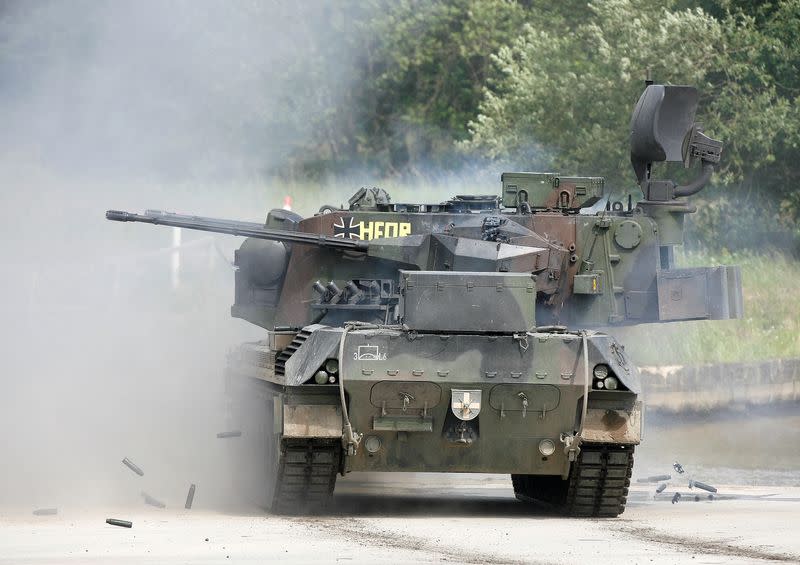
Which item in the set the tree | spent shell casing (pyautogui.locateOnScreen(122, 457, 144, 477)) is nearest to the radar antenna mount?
spent shell casing (pyautogui.locateOnScreen(122, 457, 144, 477))

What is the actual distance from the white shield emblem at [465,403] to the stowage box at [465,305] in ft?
1.57

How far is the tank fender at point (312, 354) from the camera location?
14.7 m

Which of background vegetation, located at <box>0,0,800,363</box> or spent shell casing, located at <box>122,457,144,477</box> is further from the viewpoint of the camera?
background vegetation, located at <box>0,0,800,363</box>

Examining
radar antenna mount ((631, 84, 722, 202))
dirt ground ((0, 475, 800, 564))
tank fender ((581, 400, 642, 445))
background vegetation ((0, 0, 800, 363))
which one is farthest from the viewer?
background vegetation ((0, 0, 800, 363))

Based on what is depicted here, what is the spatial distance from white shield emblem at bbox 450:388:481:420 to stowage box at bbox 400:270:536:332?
48 centimetres

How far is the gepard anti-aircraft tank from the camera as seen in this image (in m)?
14.7

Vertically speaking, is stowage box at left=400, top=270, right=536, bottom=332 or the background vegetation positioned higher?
the background vegetation

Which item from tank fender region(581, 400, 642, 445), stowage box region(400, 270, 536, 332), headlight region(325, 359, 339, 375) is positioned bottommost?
tank fender region(581, 400, 642, 445)

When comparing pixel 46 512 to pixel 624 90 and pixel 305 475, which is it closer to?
pixel 305 475

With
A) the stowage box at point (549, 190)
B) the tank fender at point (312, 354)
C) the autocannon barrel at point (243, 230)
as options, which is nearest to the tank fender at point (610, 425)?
the tank fender at point (312, 354)

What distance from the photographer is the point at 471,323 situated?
579 inches

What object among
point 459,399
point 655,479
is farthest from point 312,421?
point 655,479

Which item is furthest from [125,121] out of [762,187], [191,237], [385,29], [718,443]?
[385,29]

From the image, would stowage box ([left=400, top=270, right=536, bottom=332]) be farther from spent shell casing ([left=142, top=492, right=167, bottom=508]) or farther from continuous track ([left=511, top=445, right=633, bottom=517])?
spent shell casing ([left=142, top=492, right=167, bottom=508])
